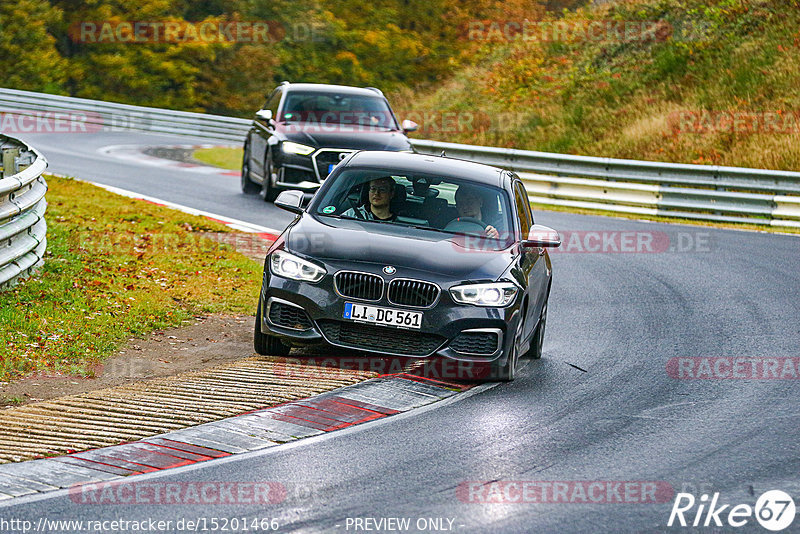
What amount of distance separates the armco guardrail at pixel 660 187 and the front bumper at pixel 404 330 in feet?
44.2

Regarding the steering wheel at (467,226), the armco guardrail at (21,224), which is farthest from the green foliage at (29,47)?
the steering wheel at (467,226)

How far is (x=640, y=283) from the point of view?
14.1 m

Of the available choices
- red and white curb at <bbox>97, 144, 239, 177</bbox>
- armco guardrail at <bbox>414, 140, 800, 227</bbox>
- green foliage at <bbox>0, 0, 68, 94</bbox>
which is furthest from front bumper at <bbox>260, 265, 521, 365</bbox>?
green foliage at <bbox>0, 0, 68, 94</bbox>

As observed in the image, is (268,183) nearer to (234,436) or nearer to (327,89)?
(327,89)

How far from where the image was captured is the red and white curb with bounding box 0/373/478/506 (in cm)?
596

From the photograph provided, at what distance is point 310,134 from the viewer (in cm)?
1786

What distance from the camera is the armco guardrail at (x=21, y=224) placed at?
33.1 ft

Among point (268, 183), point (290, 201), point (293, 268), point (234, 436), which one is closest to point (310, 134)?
point (268, 183)

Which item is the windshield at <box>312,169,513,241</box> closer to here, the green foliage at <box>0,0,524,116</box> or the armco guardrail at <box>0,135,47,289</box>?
the armco guardrail at <box>0,135,47,289</box>

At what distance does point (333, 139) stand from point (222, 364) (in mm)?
9191

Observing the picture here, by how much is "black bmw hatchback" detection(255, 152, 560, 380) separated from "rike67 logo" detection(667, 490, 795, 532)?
2677 mm

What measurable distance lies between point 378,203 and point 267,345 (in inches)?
60.8

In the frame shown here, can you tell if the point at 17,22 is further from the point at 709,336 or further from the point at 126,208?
the point at 709,336

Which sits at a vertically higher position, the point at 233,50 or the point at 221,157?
the point at 233,50
